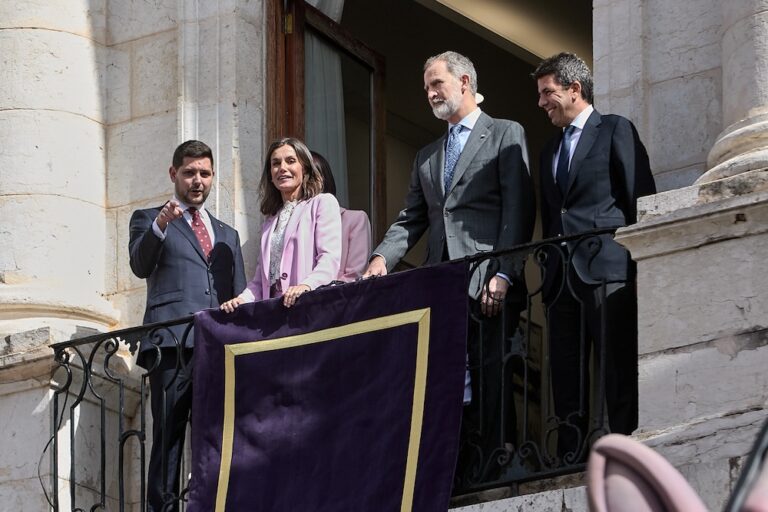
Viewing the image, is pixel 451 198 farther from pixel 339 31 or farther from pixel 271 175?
pixel 339 31

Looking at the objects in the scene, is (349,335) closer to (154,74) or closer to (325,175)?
(325,175)

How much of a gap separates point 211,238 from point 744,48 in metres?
2.32

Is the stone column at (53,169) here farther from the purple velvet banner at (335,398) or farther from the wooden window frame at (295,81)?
the purple velvet banner at (335,398)

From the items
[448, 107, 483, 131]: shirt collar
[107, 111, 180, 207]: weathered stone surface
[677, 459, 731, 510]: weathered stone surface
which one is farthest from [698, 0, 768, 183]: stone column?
[107, 111, 180, 207]: weathered stone surface

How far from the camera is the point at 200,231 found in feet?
23.2

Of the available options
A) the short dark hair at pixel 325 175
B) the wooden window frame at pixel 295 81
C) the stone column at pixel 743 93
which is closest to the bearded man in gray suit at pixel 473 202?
the short dark hair at pixel 325 175

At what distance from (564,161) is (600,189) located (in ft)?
0.66

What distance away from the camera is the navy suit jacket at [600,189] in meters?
5.88

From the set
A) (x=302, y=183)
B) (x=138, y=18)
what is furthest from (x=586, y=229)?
(x=138, y=18)

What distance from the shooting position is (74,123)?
8.08 m

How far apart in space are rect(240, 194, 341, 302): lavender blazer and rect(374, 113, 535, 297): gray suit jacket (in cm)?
19

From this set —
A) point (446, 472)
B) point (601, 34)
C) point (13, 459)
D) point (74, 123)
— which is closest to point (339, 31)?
point (74, 123)

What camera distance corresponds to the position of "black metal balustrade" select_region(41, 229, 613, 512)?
5820mm

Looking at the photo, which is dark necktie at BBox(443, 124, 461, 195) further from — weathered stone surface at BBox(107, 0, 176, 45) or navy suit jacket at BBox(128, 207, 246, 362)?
weathered stone surface at BBox(107, 0, 176, 45)
